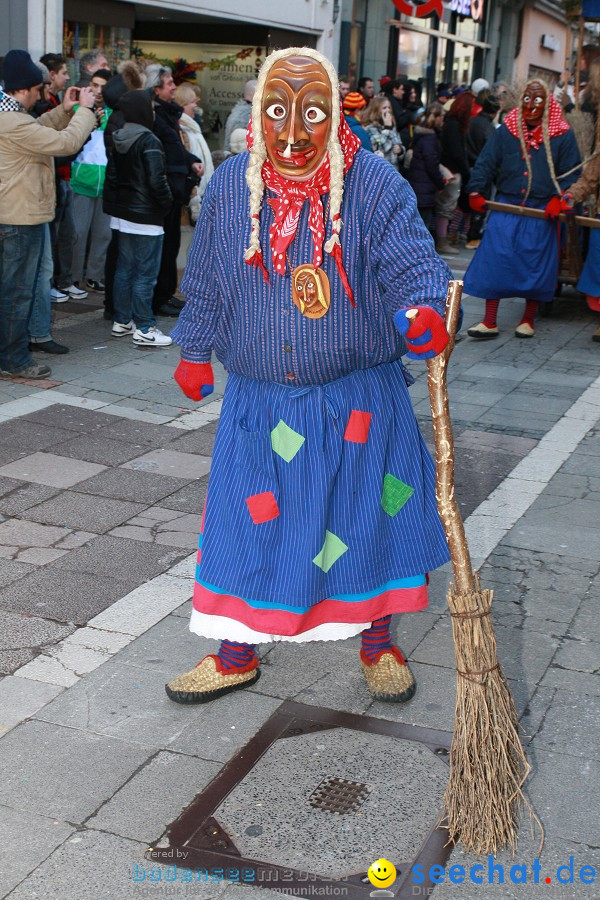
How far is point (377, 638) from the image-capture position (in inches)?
147

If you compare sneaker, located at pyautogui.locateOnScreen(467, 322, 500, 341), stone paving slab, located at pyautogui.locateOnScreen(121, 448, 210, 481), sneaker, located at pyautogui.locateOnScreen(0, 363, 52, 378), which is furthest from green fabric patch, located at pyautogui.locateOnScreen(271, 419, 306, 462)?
sneaker, located at pyautogui.locateOnScreen(467, 322, 500, 341)

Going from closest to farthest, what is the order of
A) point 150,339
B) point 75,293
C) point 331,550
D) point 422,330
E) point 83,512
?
point 422,330 → point 331,550 → point 83,512 → point 150,339 → point 75,293

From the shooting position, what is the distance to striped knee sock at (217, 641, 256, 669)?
3625 mm

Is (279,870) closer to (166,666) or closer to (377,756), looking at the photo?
(377,756)

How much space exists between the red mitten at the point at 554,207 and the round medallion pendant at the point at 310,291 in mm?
6124

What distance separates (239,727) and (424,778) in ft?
1.98

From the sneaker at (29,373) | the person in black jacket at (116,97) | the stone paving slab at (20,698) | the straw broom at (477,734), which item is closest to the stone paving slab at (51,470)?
the sneaker at (29,373)

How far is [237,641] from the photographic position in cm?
353

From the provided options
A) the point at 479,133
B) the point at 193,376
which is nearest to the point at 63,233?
the point at 193,376

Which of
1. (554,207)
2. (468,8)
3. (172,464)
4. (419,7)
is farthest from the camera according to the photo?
(468,8)

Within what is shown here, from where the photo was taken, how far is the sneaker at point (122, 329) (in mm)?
8527

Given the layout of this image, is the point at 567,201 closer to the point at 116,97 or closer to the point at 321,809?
the point at 116,97

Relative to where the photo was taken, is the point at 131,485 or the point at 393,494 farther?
the point at 131,485

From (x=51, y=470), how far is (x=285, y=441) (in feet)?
8.83
